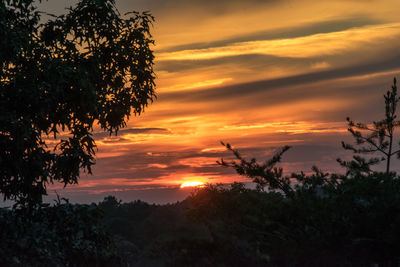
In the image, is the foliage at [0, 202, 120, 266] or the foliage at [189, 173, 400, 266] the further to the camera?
the foliage at [0, 202, 120, 266]

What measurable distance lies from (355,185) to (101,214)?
288 inches

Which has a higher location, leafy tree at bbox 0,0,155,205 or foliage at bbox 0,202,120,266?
leafy tree at bbox 0,0,155,205

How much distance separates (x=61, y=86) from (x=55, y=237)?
4282mm

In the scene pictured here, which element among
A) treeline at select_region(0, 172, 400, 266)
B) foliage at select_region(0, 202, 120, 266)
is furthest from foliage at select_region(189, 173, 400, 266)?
foliage at select_region(0, 202, 120, 266)

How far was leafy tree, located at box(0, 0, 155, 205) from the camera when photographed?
45.3 ft

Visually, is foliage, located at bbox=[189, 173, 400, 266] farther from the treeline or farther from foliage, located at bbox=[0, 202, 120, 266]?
foliage, located at bbox=[0, 202, 120, 266]

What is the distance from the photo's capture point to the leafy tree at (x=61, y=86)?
13.8m

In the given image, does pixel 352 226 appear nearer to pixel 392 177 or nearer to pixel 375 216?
pixel 375 216

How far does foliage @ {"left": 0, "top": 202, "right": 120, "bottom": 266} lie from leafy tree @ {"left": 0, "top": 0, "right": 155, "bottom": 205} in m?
0.72

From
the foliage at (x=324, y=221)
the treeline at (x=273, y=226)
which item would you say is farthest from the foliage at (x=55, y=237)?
the foliage at (x=324, y=221)

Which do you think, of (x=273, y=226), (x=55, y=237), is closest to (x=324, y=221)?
(x=273, y=226)

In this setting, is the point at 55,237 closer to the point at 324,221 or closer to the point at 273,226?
the point at 273,226

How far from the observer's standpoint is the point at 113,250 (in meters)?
16.2

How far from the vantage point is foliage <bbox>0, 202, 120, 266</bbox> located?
14672 mm
